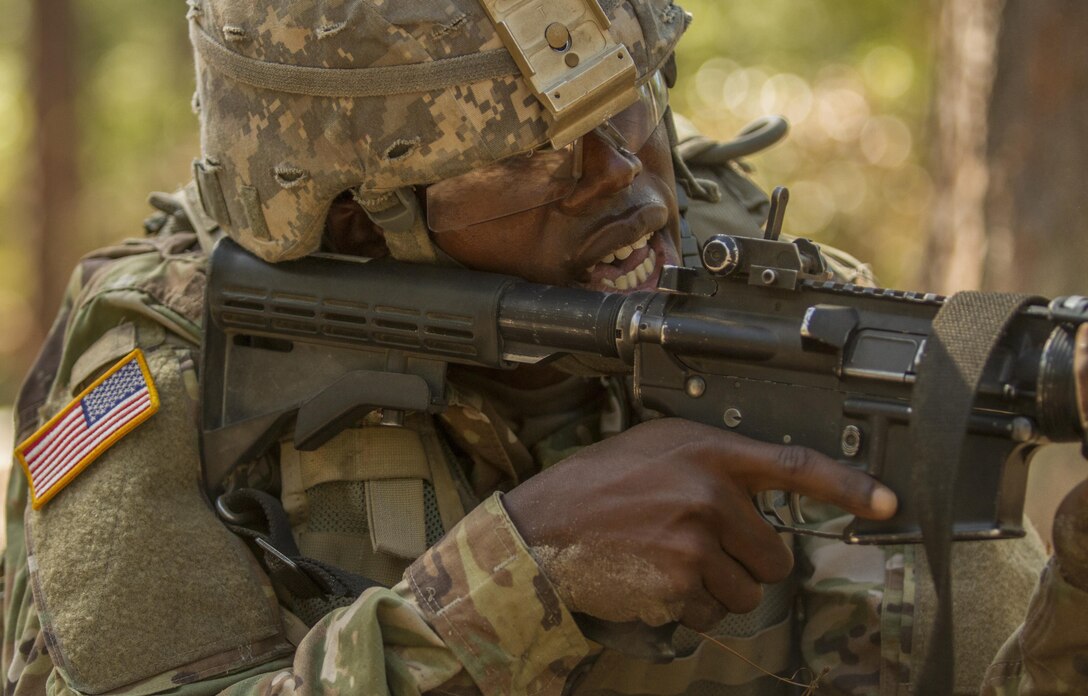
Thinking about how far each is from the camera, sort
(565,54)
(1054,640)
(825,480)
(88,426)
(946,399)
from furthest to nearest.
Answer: (88,426) → (565,54) → (1054,640) → (825,480) → (946,399)

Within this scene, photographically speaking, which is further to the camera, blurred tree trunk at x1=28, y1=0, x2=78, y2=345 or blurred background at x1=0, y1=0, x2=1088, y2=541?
blurred tree trunk at x1=28, y1=0, x2=78, y2=345

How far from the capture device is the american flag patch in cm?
267

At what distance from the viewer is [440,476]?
2777mm

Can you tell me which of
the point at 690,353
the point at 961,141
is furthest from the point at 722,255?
the point at 961,141

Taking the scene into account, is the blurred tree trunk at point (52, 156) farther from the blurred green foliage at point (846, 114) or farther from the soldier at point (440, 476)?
the soldier at point (440, 476)

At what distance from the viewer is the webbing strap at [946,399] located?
1881mm

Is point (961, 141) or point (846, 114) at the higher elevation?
point (961, 141)

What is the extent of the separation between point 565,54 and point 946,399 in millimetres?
993

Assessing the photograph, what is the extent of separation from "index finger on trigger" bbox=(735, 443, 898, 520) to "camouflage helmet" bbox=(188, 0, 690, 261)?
76cm

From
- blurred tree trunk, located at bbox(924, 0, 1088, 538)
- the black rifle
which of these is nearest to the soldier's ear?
the black rifle

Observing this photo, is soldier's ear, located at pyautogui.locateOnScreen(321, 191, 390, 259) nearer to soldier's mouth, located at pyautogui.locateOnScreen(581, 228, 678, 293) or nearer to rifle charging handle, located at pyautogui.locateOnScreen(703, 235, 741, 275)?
soldier's mouth, located at pyautogui.locateOnScreen(581, 228, 678, 293)

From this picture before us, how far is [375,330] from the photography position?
261 cm

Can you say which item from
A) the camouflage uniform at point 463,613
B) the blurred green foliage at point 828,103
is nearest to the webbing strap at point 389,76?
the camouflage uniform at point 463,613

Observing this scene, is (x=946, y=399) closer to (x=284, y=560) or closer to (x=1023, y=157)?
(x=284, y=560)
